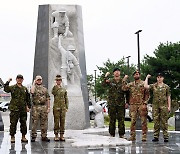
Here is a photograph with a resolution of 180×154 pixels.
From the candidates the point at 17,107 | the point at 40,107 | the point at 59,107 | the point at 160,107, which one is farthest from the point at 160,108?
the point at 17,107

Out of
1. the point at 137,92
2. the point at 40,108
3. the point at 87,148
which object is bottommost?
the point at 87,148

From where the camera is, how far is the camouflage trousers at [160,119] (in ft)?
35.6

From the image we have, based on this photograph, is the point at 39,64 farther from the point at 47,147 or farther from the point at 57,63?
the point at 47,147

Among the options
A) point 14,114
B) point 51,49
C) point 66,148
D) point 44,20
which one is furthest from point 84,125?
point 66,148

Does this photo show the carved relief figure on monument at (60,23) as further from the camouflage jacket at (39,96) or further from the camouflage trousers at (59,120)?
the camouflage trousers at (59,120)

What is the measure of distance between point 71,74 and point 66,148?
5.96m

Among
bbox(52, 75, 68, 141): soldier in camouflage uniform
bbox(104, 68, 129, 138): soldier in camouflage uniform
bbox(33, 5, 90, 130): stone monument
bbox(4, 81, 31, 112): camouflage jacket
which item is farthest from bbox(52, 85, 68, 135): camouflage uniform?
bbox(33, 5, 90, 130): stone monument

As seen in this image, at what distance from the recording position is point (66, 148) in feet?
29.3

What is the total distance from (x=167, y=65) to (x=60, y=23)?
21366 mm

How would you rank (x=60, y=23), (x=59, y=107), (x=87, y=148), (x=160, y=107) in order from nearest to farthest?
(x=87, y=148) < (x=59, y=107) < (x=160, y=107) < (x=60, y=23)

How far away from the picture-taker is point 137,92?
35.4ft

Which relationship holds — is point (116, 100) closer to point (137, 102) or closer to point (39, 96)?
point (137, 102)

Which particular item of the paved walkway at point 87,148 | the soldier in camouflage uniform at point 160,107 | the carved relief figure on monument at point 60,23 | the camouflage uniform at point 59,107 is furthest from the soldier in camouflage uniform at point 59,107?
the carved relief figure on monument at point 60,23

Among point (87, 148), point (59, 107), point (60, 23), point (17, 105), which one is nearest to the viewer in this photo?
point (87, 148)
